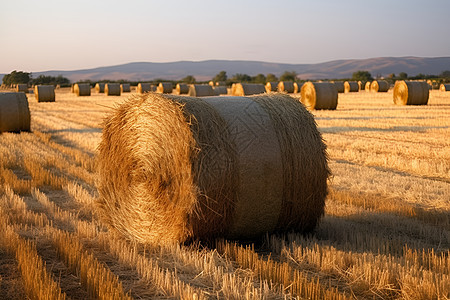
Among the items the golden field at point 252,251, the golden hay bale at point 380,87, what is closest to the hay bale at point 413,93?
the golden field at point 252,251

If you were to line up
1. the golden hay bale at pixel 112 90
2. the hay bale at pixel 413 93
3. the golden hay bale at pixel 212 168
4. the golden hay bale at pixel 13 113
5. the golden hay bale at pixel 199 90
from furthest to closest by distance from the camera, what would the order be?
the golden hay bale at pixel 112 90 < the golden hay bale at pixel 199 90 < the hay bale at pixel 413 93 < the golden hay bale at pixel 13 113 < the golden hay bale at pixel 212 168

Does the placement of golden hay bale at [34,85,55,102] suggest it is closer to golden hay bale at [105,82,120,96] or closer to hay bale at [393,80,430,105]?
golden hay bale at [105,82,120,96]

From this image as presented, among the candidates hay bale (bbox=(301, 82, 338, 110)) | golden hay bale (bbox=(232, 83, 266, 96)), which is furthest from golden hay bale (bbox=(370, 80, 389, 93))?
hay bale (bbox=(301, 82, 338, 110))

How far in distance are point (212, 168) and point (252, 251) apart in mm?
915

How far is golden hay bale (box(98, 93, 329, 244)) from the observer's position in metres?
5.44

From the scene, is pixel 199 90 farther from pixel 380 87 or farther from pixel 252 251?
pixel 252 251

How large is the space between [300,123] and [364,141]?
7917 mm

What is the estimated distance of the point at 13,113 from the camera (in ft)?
53.8

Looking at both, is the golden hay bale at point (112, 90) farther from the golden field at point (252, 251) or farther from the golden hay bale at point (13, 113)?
the golden field at point (252, 251)

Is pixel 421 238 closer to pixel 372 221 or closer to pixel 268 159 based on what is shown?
pixel 372 221

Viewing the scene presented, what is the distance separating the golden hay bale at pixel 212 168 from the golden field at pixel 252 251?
231 mm

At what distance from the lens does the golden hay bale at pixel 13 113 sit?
1622cm

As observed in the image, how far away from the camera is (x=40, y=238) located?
5.99 metres

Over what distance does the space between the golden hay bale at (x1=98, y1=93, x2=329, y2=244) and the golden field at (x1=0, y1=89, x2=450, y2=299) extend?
0.76 ft
